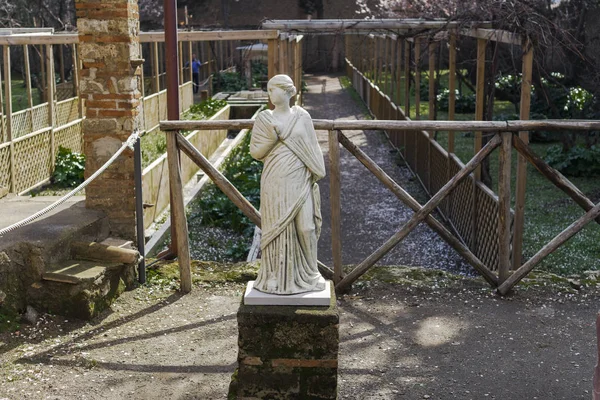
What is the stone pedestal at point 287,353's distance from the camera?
449cm

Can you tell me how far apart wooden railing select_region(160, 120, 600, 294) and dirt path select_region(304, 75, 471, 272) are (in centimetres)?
217

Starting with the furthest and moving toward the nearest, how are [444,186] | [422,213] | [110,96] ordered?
1. [110,96]
2. [422,213]
3. [444,186]

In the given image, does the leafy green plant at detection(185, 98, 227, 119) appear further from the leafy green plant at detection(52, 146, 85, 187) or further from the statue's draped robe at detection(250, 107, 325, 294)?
the statue's draped robe at detection(250, 107, 325, 294)

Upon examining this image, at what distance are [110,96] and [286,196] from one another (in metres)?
2.71

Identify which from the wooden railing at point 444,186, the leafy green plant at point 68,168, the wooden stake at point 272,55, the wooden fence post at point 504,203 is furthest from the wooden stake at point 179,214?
the leafy green plant at point 68,168

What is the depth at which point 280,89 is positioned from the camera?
14.6ft

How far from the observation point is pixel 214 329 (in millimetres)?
5848

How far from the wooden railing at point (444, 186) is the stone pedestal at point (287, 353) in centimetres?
205

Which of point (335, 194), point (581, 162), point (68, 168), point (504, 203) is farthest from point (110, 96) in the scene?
point (581, 162)

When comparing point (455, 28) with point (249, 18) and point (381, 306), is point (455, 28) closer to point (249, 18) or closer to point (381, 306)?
point (381, 306)

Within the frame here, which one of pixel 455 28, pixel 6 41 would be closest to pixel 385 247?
pixel 455 28

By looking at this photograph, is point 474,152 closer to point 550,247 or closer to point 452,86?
point 452,86

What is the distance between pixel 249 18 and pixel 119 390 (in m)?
36.7

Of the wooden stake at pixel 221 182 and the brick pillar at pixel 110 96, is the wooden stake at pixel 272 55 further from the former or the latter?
the wooden stake at pixel 221 182
